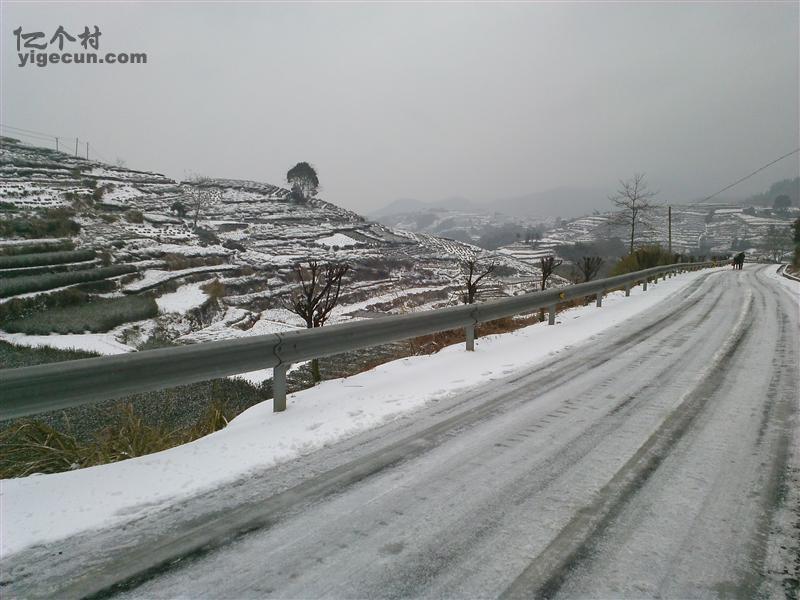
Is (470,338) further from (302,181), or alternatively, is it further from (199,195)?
(302,181)

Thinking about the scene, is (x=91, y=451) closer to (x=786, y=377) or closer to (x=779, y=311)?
(x=786, y=377)

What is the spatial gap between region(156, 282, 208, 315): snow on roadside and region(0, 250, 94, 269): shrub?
611cm

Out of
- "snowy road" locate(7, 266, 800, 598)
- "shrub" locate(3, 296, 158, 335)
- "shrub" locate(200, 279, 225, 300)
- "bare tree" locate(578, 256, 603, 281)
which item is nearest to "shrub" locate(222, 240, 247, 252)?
"shrub" locate(200, 279, 225, 300)

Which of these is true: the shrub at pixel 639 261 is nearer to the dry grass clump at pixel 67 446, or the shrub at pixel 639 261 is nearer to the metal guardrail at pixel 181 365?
the metal guardrail at pixel 181 365

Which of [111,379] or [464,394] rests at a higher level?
[111,379]

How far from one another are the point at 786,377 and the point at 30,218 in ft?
135

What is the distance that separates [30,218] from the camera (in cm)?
3170

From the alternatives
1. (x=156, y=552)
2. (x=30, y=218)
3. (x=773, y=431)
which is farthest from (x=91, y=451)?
(x=30, y=218)

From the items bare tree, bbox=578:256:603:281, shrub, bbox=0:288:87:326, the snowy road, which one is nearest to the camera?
the snowy road

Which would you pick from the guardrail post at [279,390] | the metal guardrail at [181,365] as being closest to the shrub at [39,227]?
the metal guardrail at [181,365]

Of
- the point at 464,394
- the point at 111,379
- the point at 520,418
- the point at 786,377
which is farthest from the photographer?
the point at 786,377

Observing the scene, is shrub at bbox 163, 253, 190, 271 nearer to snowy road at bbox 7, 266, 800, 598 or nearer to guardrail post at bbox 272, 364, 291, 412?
guardrail post at bbox 272, 364, 291, 412

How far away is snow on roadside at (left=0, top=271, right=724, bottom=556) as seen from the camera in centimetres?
275

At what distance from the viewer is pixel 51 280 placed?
21.8 metres
